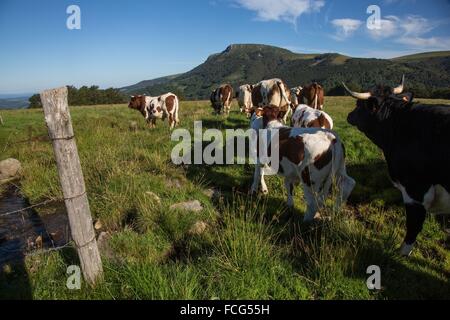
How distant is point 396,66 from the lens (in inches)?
5906

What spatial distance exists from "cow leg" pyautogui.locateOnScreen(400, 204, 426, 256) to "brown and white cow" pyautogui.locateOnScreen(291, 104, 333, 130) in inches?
162

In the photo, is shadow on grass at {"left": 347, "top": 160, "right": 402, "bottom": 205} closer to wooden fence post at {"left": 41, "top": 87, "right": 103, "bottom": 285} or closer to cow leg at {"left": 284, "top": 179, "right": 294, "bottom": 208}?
cow leg at {"left": 284, "top": 179, "right": 294, "bottom": 208}

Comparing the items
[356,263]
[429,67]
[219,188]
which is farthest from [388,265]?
[429,67]

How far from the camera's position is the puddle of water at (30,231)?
5.38 meters

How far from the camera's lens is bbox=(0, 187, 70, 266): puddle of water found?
5.38 meters

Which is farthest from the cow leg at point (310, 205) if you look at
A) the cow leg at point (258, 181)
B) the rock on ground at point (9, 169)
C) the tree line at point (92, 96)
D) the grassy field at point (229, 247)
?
the tree line at point (92, 96)

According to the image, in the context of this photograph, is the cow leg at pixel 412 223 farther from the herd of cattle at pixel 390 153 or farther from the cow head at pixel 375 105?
the cow head at pixel 375 105

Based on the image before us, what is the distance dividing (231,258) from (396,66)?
171644mm

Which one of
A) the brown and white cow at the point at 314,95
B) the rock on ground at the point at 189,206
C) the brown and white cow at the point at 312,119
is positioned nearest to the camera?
the rock on ground at the point at 189,206

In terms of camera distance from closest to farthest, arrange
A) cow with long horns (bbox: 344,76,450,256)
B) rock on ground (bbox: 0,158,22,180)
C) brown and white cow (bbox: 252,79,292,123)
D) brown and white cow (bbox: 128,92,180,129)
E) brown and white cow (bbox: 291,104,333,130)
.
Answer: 1. cow with long horns (bbox: 344,76,450,256)
2. brown and white cow (bbox: 291,104,333,130)
3. rock on ground (bbox: 0,158,22,180)
4. brown and white cow (bbox: 252,79,292,123)
5. brown and white cow (bbox: 128,92,180,129)

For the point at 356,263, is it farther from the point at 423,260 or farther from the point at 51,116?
the point at 51,116

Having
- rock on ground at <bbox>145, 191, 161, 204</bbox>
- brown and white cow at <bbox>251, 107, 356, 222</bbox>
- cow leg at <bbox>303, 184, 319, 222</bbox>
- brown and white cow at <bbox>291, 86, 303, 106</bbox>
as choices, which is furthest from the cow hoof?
brown and white cow at <bbox>291, 86, 303, 106</bbox>

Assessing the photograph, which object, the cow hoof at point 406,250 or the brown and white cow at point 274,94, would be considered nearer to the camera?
the cow hoof at point 406,250

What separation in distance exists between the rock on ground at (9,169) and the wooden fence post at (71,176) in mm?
7292
